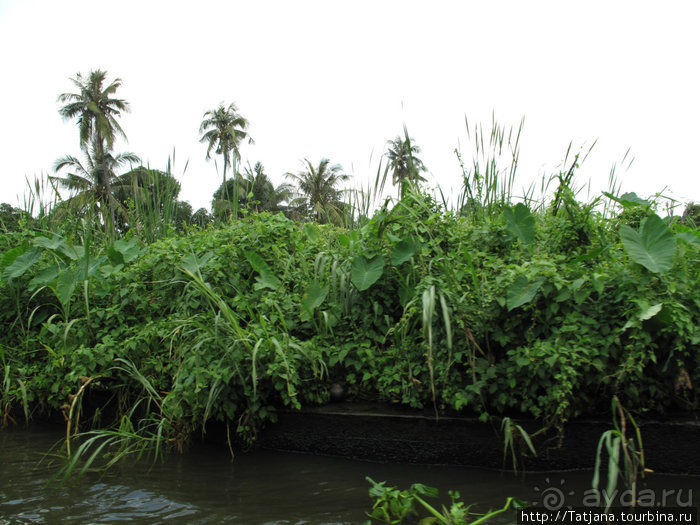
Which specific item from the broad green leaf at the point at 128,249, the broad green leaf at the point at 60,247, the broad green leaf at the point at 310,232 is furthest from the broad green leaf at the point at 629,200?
the broad green leaf at the point at 60,247

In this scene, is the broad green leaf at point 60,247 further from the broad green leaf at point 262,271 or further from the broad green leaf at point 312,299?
the broad green leaf at point 312,299

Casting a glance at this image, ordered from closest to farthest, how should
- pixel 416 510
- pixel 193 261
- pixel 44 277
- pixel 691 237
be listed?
pixel 416 510 < pixel 691 237 < pixel 193 261 < pixel 44 277

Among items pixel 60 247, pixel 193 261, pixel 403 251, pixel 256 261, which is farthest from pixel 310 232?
pixel 60 247

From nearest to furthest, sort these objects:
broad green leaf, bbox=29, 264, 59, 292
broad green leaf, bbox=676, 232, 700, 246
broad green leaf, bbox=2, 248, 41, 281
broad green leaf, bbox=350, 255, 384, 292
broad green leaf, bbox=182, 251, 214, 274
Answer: broad green leaf, bbox=676, 232, 700, 246 < broad green leaf, bbox=350, 255, 384, 292 < broad green leaf, bbox=182, 251, 214, 274 < broad green leaf, bbox=29, 264, 59, 292 < broad green leaf, bbox=2, 248, 41, 281

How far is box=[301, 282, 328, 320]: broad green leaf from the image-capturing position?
2834 millimetres

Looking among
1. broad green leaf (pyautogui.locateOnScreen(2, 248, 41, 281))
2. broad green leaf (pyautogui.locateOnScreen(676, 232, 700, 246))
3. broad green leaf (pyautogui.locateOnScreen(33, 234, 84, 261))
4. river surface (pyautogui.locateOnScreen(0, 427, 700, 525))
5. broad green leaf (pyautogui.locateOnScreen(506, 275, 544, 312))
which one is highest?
broad green leaf (pyautogui.locateOnScreen(33, 234, 84, 261))

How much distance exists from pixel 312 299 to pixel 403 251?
608 mm

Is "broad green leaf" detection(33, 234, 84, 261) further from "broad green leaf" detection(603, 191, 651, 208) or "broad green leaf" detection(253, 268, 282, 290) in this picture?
"broad green leaf" detection(603, 191, 651, 208)

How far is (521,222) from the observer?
2.83 metres

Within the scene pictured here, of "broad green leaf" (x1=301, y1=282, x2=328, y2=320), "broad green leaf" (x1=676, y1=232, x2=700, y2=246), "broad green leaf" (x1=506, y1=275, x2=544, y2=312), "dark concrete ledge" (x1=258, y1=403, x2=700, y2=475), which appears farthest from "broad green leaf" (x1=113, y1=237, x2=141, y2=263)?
"broad green leaf" (x1=676, y1=232, x2=700, y2=246)

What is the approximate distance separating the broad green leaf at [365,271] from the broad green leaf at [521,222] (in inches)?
30.7

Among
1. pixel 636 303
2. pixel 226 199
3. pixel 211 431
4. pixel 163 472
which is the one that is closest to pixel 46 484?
pixel 163 472

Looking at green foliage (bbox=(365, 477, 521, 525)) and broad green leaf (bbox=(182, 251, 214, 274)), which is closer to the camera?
green foliage (bbox=(365, 477, 521, 525))

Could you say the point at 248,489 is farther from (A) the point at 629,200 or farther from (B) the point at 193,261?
(A) the point at 629,200
